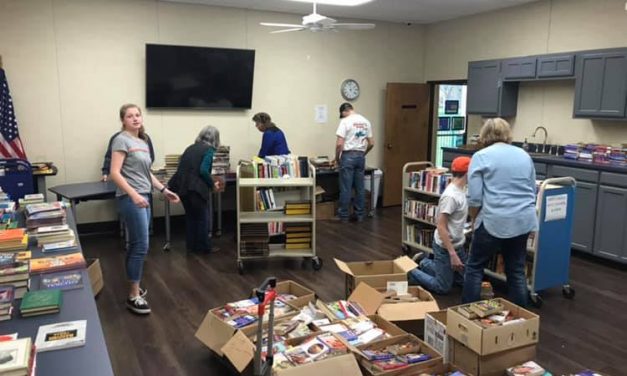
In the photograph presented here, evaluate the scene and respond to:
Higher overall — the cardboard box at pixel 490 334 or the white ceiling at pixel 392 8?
the white ceiling at pixel 392 8

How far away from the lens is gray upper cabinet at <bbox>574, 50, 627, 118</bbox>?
5.14 meters

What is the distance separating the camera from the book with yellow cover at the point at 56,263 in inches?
96.7

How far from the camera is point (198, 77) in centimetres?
647

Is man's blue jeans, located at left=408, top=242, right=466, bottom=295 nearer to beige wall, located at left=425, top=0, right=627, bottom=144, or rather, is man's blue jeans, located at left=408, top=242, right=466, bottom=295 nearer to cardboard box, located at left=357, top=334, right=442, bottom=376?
cardboard box, located at left=357, top=334, right=442, bottom=376

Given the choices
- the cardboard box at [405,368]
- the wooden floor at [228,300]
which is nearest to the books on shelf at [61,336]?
the wooden floor at [228,300]

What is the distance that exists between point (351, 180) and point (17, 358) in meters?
5.71

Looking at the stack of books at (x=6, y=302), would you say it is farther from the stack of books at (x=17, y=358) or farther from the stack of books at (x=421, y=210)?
the stack of books at (x=421, y=210)

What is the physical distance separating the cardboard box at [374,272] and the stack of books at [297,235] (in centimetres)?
116

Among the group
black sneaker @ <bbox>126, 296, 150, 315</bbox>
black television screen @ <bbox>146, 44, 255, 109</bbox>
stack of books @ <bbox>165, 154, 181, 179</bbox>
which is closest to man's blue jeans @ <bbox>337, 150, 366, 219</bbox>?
black television screen @ <bbox>146, 44, 255, 109</bbox>

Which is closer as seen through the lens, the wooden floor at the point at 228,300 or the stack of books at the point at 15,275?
the stack of books at the point at 15,275

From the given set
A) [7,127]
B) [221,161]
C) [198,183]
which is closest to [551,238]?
[198,183]

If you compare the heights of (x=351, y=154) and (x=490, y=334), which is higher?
(x=351, y=154)

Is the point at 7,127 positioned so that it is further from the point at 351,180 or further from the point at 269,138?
the point at 351,180

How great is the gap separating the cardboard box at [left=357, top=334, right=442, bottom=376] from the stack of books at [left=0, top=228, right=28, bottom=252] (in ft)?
6.30
